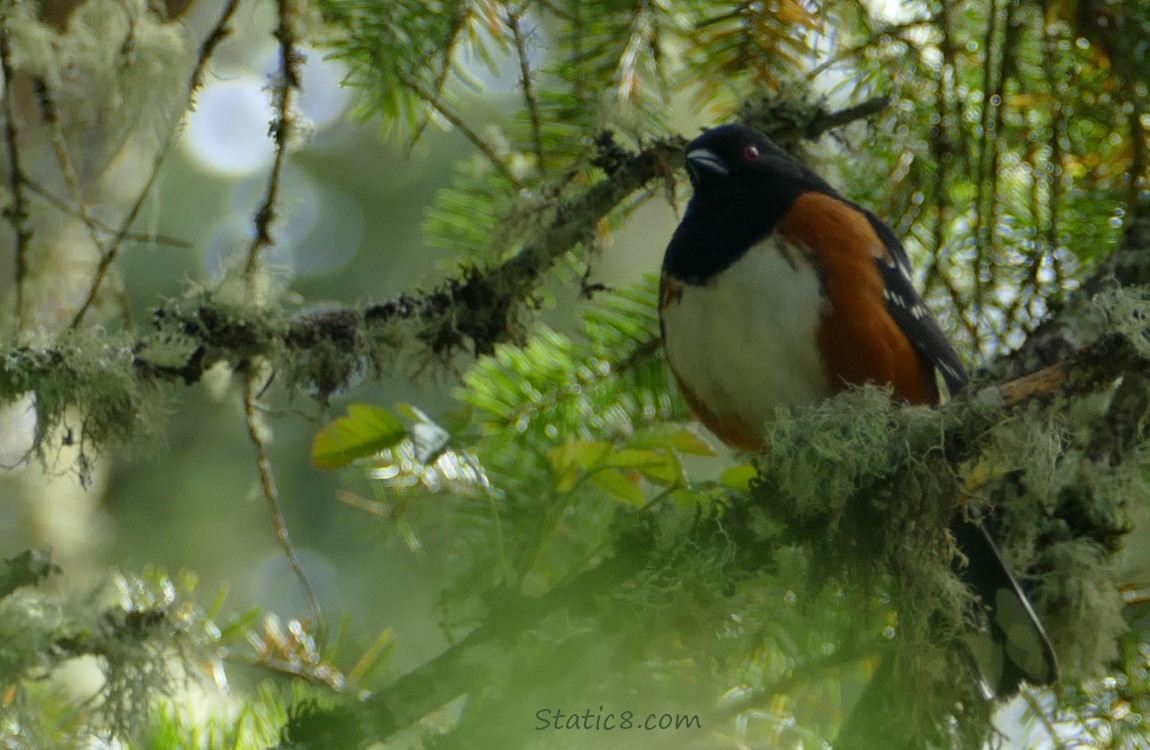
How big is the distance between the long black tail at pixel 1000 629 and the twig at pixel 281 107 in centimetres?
130

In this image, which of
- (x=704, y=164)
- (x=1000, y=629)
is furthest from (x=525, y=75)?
(x=1000, y=629)

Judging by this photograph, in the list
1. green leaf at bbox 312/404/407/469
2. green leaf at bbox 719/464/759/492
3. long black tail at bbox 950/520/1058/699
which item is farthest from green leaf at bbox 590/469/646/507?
long black tail at bbox 950/520/1058/699

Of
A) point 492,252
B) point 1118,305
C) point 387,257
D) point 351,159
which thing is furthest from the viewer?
point 351,159

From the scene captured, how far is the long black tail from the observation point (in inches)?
74.3

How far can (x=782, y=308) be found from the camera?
2.10 m

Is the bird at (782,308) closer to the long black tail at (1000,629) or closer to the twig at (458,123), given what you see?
the long black tail at (1000,629)

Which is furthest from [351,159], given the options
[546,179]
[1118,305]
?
[1118,305]

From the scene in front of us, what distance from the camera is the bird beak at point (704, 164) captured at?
2.14 m

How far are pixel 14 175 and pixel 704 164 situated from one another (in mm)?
1216

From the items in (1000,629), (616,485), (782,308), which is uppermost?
(782,308)

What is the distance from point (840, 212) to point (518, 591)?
100 centimetres

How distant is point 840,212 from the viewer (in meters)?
2.20

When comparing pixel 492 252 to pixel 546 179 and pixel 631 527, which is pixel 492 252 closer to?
pixel 546 179

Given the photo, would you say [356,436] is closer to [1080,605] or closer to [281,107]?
[281,107]
